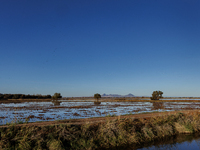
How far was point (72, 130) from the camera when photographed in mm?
11609

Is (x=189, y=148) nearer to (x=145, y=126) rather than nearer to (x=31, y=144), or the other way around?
(x=145, y=126)

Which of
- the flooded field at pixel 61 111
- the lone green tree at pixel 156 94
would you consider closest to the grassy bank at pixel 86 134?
the flooded field at pixel 61 111

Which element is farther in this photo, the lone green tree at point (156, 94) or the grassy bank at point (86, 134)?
the lone green tree at point (156, 94)

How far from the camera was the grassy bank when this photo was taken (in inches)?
400

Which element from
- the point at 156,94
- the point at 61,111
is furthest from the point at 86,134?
the point at 156,94

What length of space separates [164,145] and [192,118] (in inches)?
310

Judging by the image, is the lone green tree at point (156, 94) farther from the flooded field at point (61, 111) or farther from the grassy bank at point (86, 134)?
the grassy bank at point (86, 134)

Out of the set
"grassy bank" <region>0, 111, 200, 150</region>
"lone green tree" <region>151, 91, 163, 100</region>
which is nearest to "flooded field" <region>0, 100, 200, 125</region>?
"grassy bank" <region>0, 111, 200, 150</region>

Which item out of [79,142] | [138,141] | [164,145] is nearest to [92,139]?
[79,142]

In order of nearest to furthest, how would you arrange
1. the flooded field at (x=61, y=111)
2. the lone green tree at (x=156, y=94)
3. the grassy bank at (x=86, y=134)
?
the grassy bank at (x=86, y=134) < the flooded field at (x=61, y=111) < the lone green tree at (x=156, y=94)

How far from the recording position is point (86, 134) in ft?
38.5

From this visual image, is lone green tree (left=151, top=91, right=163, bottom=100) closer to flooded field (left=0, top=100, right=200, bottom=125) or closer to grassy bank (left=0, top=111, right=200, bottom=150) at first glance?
flooded field (left=0, top=100, right=200, bottom=125)

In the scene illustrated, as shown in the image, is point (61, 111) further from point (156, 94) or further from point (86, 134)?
point (156, 94)

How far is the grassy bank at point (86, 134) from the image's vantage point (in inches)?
400
